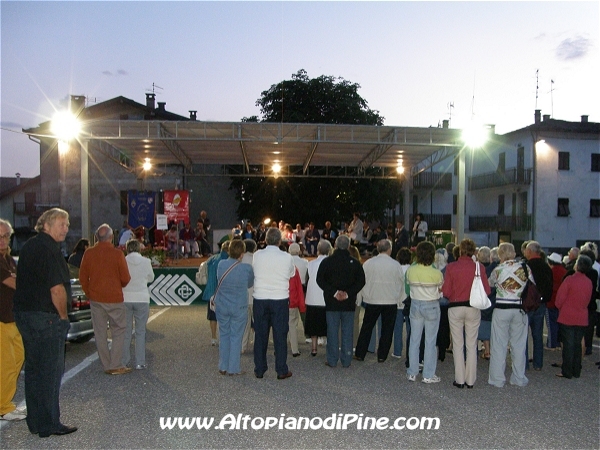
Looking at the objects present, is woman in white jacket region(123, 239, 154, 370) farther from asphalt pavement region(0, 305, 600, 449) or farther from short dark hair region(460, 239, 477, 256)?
short dark hair region(460, 239, 477, 256)

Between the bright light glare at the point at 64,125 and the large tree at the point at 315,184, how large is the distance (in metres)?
15.9

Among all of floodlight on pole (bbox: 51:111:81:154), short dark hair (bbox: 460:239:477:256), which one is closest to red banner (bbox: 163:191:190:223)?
floodlight on pole (bbox: 51:111:81:154)

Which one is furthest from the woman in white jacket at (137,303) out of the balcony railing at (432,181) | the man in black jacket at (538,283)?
the balcony railing at (432,181)

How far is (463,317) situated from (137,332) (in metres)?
4.39

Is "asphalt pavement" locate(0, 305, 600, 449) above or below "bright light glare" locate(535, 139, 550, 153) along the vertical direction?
below

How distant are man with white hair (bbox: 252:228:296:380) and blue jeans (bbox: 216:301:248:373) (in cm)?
21

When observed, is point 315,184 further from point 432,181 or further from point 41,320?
point 41,320

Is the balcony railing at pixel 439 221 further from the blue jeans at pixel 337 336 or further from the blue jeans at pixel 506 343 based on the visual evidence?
the blue jeans at pixel 506 343

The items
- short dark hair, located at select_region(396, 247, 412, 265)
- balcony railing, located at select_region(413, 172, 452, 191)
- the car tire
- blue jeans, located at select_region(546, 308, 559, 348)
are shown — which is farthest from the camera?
balcony railing, located at select_region(413, 172, 452, 191)

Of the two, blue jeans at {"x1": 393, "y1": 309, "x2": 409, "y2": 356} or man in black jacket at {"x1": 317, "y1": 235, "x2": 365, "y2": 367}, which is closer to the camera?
man in black jacket at {"x1": 317, "y1": 235, "x2": 365, "y2": 367}

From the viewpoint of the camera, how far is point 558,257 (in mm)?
9852

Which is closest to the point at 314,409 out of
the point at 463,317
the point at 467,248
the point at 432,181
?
the point at 463,317

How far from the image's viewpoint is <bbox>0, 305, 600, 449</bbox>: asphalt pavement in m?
5.25

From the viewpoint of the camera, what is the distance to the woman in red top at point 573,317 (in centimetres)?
781
